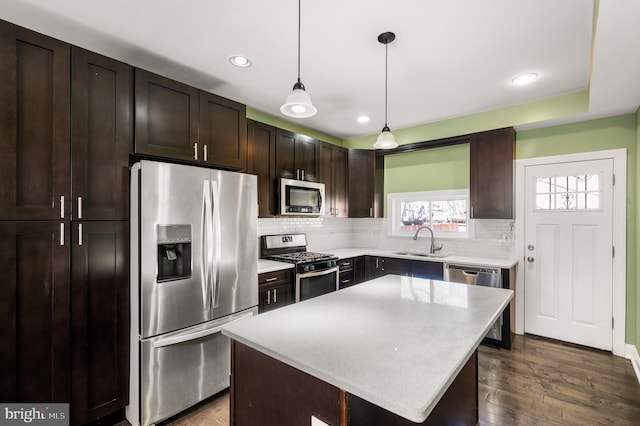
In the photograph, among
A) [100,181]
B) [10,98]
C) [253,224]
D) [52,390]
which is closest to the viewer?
[10,98]

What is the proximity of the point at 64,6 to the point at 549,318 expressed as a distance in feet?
16.6

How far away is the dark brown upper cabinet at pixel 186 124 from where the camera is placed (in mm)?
2219

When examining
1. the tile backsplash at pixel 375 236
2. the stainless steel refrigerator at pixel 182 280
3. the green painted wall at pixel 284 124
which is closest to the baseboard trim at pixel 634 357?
the tile backsplash at pixel 375 236

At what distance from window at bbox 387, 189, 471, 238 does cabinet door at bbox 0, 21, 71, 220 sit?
13.0ft

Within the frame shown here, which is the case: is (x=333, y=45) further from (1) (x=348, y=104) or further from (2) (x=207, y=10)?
(1) (x=348, y=104)

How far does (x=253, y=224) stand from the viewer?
8.85 ft

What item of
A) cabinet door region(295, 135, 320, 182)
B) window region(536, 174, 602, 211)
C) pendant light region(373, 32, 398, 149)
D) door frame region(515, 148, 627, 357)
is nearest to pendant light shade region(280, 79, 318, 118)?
pendant light region(373, 32, 398, 149)

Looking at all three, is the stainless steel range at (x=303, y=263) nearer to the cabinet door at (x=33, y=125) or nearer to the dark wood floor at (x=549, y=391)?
the dark wood floor at (x=549, y=391)

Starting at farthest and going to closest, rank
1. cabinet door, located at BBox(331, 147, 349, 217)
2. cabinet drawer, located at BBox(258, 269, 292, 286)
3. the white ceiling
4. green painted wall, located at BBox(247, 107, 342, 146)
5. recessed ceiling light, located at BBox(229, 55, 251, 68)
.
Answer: cabinet door, located at BBox(331, 147, 349, 217)
green painted wall, located at BBox(247, 107, 342, 146)
cabinet drawer, located at BBox(258, 269, 292, 286)
recessed ceiling light, located at BBox(229, 55, 251, 68)
the white ceiling

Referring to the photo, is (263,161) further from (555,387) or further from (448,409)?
(555,387)

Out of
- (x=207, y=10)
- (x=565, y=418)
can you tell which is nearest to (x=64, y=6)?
(x=207, y=10)

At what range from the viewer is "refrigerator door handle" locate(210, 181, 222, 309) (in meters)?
2.38

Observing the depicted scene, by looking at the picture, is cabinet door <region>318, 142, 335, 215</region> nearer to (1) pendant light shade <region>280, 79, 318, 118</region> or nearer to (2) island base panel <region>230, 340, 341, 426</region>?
(1) pendant light shade <region>280, 79, 318, 118</region>

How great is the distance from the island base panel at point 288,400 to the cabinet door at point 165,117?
5.30 feet
